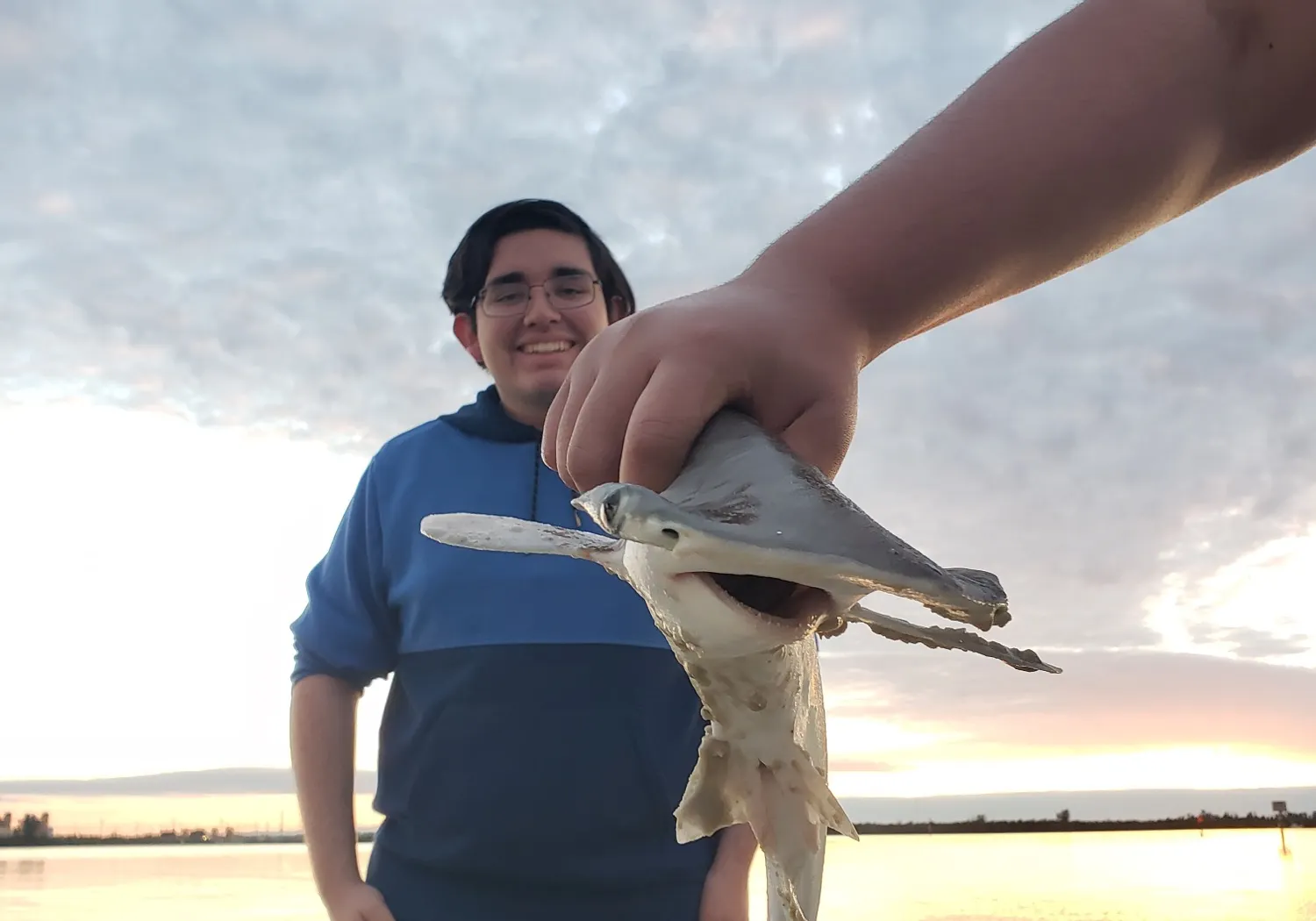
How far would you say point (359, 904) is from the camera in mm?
3461

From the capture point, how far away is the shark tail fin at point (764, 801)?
1.80 meters

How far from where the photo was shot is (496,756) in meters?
3.42

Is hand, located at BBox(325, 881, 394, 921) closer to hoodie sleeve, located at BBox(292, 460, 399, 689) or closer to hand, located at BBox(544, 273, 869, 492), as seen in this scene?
hoodie sleeve, located at BBox(292, 460, 399, 689)

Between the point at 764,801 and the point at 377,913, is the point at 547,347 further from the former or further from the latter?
the point at 764,801

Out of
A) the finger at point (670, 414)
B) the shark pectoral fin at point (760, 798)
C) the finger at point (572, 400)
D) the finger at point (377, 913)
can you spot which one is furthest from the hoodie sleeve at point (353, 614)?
the finger at point (670, 414)

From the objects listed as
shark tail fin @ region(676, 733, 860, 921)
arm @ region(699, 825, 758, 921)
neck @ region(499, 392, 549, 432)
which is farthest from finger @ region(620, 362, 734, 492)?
neck @ region(499, 392, 549, 432)

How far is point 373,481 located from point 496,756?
1.42m

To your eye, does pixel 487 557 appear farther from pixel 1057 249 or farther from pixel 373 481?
pixel 1057 249

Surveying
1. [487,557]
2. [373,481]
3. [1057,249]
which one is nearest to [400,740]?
[487,557]

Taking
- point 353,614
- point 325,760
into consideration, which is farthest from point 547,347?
point 325,760

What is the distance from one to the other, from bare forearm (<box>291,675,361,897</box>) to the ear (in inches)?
65.1

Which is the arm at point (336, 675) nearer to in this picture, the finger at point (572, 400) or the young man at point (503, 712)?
the young man at point (503, 712)

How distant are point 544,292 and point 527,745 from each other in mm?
1948

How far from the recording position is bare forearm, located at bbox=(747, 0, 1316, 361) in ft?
4.60
